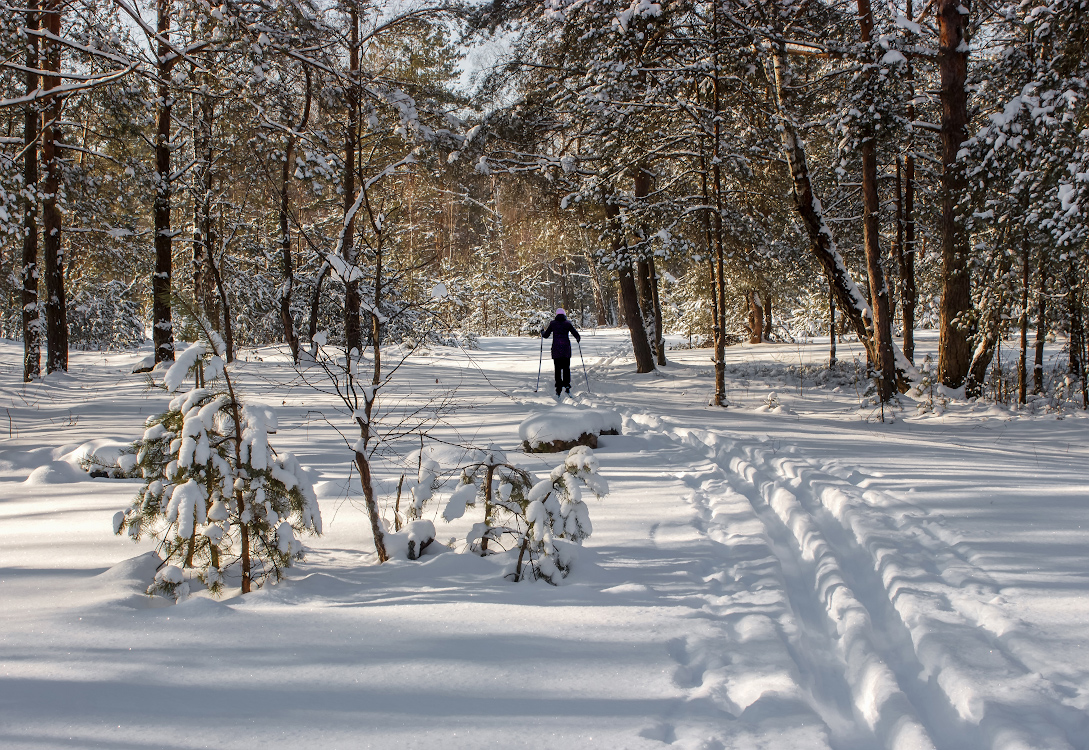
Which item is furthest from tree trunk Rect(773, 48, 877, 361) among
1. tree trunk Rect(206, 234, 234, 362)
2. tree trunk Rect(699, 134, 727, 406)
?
tree trunk Rect(206, 234, 234, 362)

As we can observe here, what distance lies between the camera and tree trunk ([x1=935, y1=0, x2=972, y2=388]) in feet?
31.8

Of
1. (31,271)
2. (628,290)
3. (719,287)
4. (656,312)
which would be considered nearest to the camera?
(719,287)

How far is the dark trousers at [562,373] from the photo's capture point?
1296 centimetres

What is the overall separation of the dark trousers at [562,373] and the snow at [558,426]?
4.94 metres

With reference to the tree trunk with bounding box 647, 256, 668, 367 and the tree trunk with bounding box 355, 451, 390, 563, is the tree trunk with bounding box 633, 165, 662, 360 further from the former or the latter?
the tree trunk with bounding box 355, 451, 390, 563

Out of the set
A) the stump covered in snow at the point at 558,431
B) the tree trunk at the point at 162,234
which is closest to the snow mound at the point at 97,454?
the stump covered in snow at the point at 558,431

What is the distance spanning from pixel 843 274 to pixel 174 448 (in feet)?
35.6

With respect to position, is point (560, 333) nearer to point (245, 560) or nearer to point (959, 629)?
point (245, 560)

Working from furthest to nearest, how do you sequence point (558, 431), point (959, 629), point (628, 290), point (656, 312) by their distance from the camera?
1. point (656, 312)
2. point (628, 290)
3. point (558, 431)
4. point (959, 629)

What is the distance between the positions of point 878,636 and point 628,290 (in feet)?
43.2

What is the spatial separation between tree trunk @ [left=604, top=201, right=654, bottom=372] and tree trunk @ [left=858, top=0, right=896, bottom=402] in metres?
5.02

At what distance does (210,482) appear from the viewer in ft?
9.83

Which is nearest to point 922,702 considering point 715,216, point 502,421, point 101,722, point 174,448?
point 101,722

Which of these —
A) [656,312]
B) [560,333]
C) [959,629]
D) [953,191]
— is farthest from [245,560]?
[656,312]
